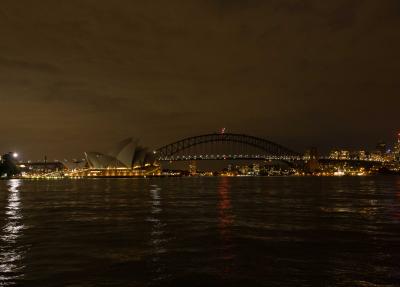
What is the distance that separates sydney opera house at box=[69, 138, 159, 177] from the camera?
146 meters

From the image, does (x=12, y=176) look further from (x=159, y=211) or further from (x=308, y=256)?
(x=308, y=256)

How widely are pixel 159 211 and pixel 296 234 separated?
13230mm

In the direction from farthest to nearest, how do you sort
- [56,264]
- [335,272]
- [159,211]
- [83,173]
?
[83,173] < [159,211] < [56,264] < [335,272]

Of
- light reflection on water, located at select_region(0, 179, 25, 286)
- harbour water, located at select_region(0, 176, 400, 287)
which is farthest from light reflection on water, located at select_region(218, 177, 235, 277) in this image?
light reflection on water, located at select_region(0, 179, 25, 286)

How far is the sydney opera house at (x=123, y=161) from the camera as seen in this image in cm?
14612

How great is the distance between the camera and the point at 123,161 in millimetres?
151625

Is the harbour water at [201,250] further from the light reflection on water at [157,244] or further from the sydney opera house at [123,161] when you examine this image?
the sydney opera house at [123,161]

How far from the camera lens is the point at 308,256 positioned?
1567 cm

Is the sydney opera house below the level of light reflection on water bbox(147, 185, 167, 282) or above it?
above

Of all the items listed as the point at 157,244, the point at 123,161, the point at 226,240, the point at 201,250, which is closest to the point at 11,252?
the point at 157,244

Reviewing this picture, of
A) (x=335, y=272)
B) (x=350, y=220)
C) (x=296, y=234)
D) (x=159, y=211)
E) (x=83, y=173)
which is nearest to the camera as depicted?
(x=335, y=272)

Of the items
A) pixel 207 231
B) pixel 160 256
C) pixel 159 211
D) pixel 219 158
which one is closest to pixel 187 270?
pixel 160 256

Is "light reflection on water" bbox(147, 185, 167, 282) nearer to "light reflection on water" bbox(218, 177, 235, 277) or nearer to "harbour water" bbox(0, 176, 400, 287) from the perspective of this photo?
"harbour water" bbox(0, 176, 400, 287)

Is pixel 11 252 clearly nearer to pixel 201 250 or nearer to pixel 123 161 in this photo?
pixel 201 250
